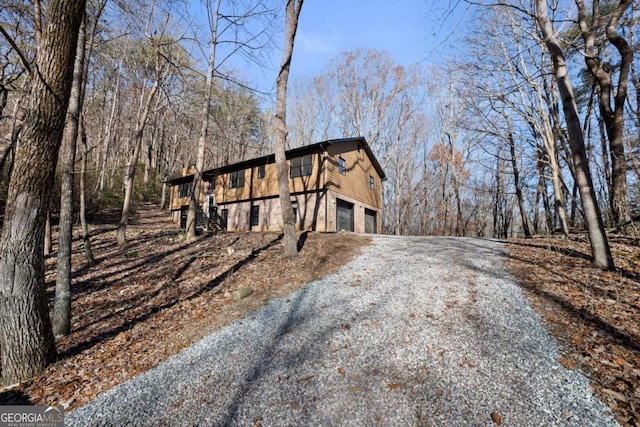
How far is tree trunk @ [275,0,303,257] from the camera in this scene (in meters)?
8.74

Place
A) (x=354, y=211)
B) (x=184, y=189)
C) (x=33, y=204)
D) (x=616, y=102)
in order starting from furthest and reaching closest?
(x=184, y=189) → (x=354, y=211) → (x=616, y=102) → (x=33, y=204)

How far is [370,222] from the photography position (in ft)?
65.2

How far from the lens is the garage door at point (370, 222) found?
62.8 ft

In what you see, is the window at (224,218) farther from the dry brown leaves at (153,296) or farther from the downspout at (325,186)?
the downspout at (325,186)

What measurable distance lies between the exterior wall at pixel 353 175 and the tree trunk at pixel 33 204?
38.7 ft

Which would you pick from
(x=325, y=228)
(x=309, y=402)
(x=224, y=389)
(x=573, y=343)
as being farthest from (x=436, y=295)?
(x=325, y=228)

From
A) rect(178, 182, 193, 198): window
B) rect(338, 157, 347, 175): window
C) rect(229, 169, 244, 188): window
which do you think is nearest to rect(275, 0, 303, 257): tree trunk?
rect(338, 157, 347, 175): window

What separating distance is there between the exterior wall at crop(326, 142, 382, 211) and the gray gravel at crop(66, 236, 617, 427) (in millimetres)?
10645

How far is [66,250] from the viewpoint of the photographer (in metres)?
4.94

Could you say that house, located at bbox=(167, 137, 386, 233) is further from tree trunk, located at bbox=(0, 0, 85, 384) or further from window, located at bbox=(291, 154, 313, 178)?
tree trunk, located at bbox=(0, 0, 85, 384)

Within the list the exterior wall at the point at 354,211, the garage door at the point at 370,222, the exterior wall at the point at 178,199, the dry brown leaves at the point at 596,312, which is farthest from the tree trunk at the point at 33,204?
the exterior wall at the point at 178,199

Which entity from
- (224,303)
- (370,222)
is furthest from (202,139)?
(370,222)

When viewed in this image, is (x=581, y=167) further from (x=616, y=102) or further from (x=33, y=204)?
(x=33, y=204)

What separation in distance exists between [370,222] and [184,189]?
16.1 meters
